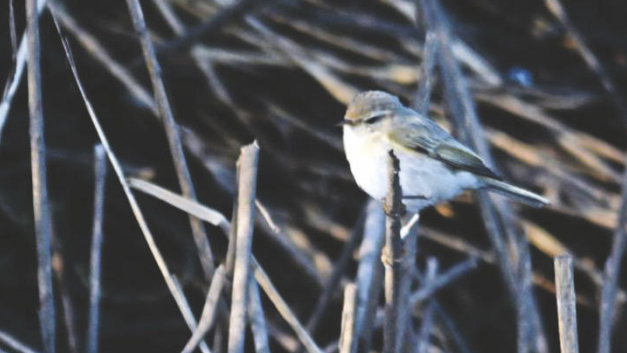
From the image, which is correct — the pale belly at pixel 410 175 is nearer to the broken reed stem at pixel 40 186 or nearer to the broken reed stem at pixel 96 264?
the broken reed stem at pixel 96 264

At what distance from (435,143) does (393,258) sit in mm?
841

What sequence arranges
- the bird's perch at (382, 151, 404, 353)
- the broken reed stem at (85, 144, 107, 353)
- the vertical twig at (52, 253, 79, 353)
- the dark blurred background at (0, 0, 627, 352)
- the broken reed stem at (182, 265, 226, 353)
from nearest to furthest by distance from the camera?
the bird's perch at (382, 151, 404, 353)
the broken reed stem at (182, 265, 226, 353)
the broken reed stem at (85, 144, 107, 353)
the vertical twig at (52, 253, 79, 353)
the dark blurred background at (0, 0, 627, 352)

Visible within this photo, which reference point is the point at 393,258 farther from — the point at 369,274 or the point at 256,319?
the point at 369,274

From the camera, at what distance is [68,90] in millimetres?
3430

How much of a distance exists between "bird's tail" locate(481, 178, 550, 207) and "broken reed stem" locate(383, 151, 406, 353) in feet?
2.06

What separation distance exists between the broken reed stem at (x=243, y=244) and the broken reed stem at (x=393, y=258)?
0.93 feet

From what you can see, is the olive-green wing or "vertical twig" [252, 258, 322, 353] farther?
the olive-green wing

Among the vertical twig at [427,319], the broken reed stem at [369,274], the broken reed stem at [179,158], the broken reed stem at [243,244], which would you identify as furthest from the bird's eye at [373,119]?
the broken reed stem at [243,244]

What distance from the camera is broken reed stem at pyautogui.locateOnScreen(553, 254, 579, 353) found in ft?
5.79

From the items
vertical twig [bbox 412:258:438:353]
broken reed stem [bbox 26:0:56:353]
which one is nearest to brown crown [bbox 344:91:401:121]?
vertical twig [bbox 412:258:438:353]

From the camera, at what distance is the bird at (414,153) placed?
261 cm

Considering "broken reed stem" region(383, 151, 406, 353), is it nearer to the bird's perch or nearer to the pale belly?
the bird's perch

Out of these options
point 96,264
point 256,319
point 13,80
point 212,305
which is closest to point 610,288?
point 256,319

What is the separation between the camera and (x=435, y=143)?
9.08ft
